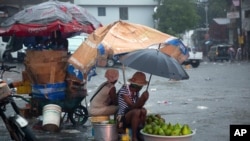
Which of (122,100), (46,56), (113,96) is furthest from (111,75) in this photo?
(46,56)

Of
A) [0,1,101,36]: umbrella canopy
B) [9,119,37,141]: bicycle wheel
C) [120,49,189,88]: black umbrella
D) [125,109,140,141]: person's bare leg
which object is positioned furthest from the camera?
[0,1,101,36]: umbrella canopy

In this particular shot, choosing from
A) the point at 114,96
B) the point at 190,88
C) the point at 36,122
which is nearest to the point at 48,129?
the point at 36,122

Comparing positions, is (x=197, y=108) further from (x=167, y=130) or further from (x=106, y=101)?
(x=167, y=130)

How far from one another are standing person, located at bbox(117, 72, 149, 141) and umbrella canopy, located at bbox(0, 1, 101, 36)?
7.32 feet

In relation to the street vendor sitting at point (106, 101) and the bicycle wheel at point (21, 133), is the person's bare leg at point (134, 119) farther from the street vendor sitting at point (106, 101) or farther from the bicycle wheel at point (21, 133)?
the bicycle wheel at point (21, 133)

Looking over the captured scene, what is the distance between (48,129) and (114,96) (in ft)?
5.74

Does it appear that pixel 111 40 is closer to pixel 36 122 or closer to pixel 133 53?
pixel 133 53

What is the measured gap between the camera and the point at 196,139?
9281 millimetres

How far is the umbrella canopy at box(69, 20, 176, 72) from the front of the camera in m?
Answer: 8.18

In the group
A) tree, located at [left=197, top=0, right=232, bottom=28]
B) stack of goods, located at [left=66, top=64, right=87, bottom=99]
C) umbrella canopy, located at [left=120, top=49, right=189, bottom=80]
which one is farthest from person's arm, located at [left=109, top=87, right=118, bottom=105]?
tree, located at [left=197, top=0, right=232, bottom=28]

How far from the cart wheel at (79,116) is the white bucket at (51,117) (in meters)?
0.81

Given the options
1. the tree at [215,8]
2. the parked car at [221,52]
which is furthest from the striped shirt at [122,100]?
the tree at [215,8]

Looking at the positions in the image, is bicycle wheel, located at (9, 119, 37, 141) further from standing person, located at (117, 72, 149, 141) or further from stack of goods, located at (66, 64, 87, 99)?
stack of goods, located at (66, 64, 87, 99)

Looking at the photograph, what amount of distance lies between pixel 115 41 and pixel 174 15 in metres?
49.9
